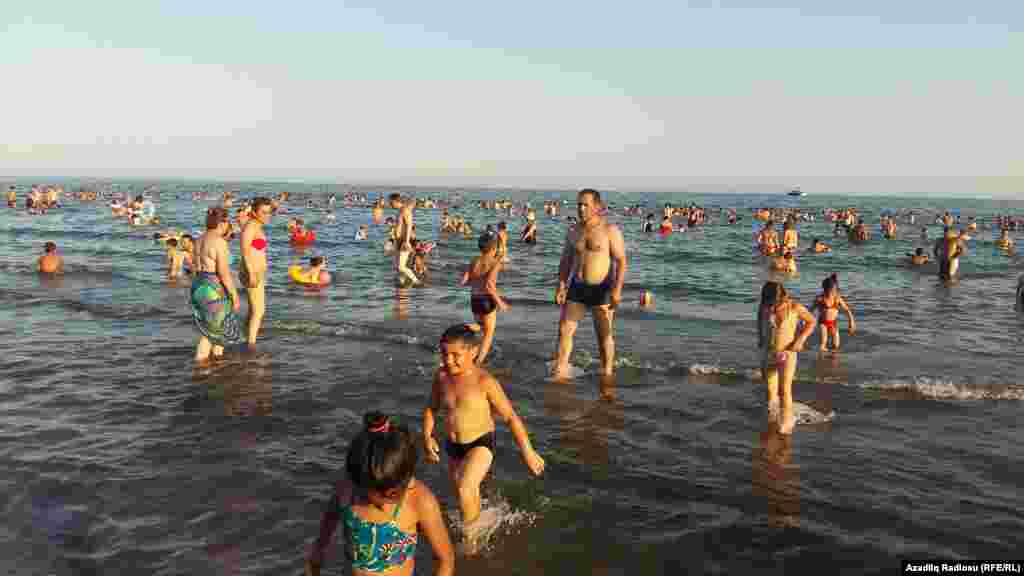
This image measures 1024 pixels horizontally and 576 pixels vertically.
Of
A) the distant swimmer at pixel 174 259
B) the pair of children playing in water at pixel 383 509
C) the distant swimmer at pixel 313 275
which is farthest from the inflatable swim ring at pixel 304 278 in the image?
the pair of children playing in water at pixel 383 509

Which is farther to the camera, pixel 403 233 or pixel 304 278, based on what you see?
pixel 304 278

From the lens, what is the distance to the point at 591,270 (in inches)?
329

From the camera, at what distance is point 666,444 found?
6738mm

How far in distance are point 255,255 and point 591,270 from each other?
463 cm

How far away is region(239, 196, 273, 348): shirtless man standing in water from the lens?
9.13 m

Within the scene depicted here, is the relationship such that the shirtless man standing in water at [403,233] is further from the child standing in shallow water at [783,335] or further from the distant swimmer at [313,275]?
the child standing in shallow water at [783,335]

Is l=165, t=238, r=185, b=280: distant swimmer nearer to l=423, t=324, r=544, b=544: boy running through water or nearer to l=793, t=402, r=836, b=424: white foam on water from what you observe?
l=423, t=324, r=544, b=544: boy running through water

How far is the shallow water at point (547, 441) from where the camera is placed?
15.7 ft

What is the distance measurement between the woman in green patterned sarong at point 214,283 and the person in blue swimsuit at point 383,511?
646 cm

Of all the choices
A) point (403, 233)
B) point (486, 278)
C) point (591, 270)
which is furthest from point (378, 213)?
point (591, 270)

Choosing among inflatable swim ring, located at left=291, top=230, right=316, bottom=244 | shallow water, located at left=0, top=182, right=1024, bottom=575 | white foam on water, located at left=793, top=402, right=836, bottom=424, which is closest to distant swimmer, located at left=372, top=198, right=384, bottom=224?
inflatable swim ring, located at left=291, top=230, right=316, bottom=244

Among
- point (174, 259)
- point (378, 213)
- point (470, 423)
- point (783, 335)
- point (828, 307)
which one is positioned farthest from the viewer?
point (378, 213)

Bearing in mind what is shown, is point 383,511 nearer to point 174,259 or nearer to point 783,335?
point 783,335

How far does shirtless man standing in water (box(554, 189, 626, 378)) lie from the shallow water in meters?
0.88
